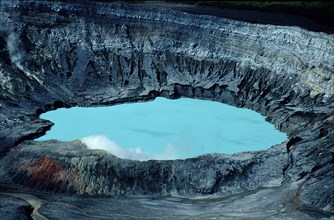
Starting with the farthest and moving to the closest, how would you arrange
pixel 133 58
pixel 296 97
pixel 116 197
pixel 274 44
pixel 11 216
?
pixel 133 58, pixel 274 44, pixel 296 97, pixel 116 197, pixel 11 216

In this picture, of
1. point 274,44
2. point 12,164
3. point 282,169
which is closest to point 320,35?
point 274,44

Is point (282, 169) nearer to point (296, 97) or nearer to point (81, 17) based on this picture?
point (296, 97)

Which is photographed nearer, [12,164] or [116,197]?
[116,197]

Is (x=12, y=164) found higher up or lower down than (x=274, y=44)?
lower down

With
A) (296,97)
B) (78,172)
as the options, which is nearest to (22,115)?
(78,172)

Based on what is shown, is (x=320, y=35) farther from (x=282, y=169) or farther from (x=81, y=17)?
(x=81, y=17)

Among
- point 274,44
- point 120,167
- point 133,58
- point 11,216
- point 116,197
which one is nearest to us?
point 11,216

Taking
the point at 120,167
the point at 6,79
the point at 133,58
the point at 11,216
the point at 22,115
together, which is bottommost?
the point at 11,216
